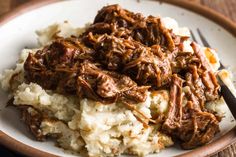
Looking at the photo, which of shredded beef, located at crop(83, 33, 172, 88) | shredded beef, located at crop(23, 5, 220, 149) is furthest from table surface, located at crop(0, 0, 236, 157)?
shredded beef, located at crop(83, 33, 172, 88)

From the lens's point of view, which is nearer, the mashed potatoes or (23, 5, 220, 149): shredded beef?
the mashed potatoes

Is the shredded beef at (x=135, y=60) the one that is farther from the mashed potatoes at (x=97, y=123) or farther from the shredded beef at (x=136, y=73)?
the mashed potatoes at (x=97, y=123)

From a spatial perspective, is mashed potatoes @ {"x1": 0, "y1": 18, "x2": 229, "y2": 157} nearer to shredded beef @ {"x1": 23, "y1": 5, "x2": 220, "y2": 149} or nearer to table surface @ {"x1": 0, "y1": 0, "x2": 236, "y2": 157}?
shredded beef @ {"x1": 23, "y1": 5, "x2": 220, "y2": 149}

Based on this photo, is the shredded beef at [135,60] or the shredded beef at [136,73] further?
the shredded beef at [135,60]

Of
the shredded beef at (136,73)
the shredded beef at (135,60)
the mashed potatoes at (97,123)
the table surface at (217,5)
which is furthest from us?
the table surface at (217,5)

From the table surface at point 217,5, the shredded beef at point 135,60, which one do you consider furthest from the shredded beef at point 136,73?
the table surface at point 217,5

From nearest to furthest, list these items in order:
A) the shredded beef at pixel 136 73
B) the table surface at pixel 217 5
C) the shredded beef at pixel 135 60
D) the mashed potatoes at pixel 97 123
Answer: the mashed potatoes at pixel 97 123, the shredded beef at pixel 136 73, the shredded beef at pixel 135 60, the table surface at pixel 217 5
